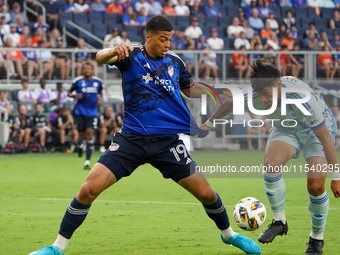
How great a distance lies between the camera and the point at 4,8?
2370 cm

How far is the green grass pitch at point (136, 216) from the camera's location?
747cm

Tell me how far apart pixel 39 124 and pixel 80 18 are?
4.92 meters

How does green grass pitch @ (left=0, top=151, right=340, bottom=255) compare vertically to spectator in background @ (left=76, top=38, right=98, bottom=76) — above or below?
below

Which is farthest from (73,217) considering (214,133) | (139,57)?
(214,133)

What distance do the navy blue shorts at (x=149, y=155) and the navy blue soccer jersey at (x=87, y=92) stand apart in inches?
456

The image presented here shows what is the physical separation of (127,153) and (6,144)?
15.9 metres

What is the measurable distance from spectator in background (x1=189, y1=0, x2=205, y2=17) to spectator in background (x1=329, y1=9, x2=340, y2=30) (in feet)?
17.6

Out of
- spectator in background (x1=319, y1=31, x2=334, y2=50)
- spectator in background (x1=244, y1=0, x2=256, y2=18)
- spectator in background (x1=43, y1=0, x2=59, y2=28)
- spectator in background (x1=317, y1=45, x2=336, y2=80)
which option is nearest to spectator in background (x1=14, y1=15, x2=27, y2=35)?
spectator in background (x1=43, y1=0, x2=59, y2=28)

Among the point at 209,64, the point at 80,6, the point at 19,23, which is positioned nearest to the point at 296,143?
the point at 209,64

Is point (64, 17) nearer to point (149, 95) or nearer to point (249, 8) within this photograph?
point (249, 8)

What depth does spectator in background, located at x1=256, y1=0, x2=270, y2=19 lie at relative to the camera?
92.7 ft

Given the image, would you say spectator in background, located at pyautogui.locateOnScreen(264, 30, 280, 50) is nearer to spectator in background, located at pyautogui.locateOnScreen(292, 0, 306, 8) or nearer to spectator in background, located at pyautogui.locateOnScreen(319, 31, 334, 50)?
spectator in background, located at pyautogui.locateOnScreen(319, 31, 334, 50)

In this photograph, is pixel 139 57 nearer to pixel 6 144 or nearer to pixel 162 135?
pixel 162 135

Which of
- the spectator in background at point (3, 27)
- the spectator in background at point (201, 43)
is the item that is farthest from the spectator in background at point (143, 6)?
the spectator in background at point (3, 27)
